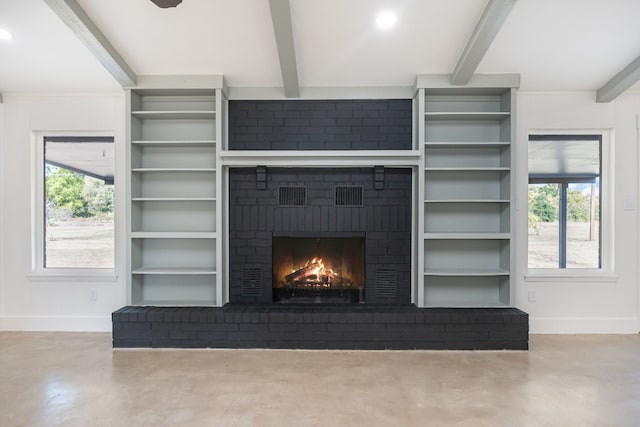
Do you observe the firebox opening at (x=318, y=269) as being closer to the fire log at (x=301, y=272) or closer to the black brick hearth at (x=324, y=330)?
the fire log at (x=301, y=272)

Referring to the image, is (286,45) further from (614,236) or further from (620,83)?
(614,236)

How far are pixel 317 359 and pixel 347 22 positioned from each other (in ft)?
9.28

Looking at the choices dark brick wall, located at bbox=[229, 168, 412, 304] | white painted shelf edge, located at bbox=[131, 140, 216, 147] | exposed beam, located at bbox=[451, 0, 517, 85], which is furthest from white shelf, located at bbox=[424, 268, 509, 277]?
white painted shelf edge, located at bbox=[131, 140, 216, 147]

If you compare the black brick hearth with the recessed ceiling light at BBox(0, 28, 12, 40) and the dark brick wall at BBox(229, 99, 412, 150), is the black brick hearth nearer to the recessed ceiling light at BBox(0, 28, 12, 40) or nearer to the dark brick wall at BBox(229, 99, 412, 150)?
the dark brick wall at BBox(229, 99, 412, 150)

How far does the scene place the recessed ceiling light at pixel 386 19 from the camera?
9.18 ft

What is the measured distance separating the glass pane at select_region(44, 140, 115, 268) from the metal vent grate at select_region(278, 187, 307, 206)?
1.92 metres

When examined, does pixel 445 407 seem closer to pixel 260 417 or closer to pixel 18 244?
pixel 260 417

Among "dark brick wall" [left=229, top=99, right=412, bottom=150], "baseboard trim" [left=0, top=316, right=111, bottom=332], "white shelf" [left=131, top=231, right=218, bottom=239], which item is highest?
"dark brick wall" [left=229, top=99, right=412, bottom=150]

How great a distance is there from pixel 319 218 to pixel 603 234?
3.06 metres

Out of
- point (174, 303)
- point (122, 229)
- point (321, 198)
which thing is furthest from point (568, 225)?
point (122, 229)

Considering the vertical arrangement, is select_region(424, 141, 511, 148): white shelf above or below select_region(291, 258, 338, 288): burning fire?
above

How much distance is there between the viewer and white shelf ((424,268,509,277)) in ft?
11.4

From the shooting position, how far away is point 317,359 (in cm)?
311

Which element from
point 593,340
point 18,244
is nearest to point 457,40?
point 593,340
